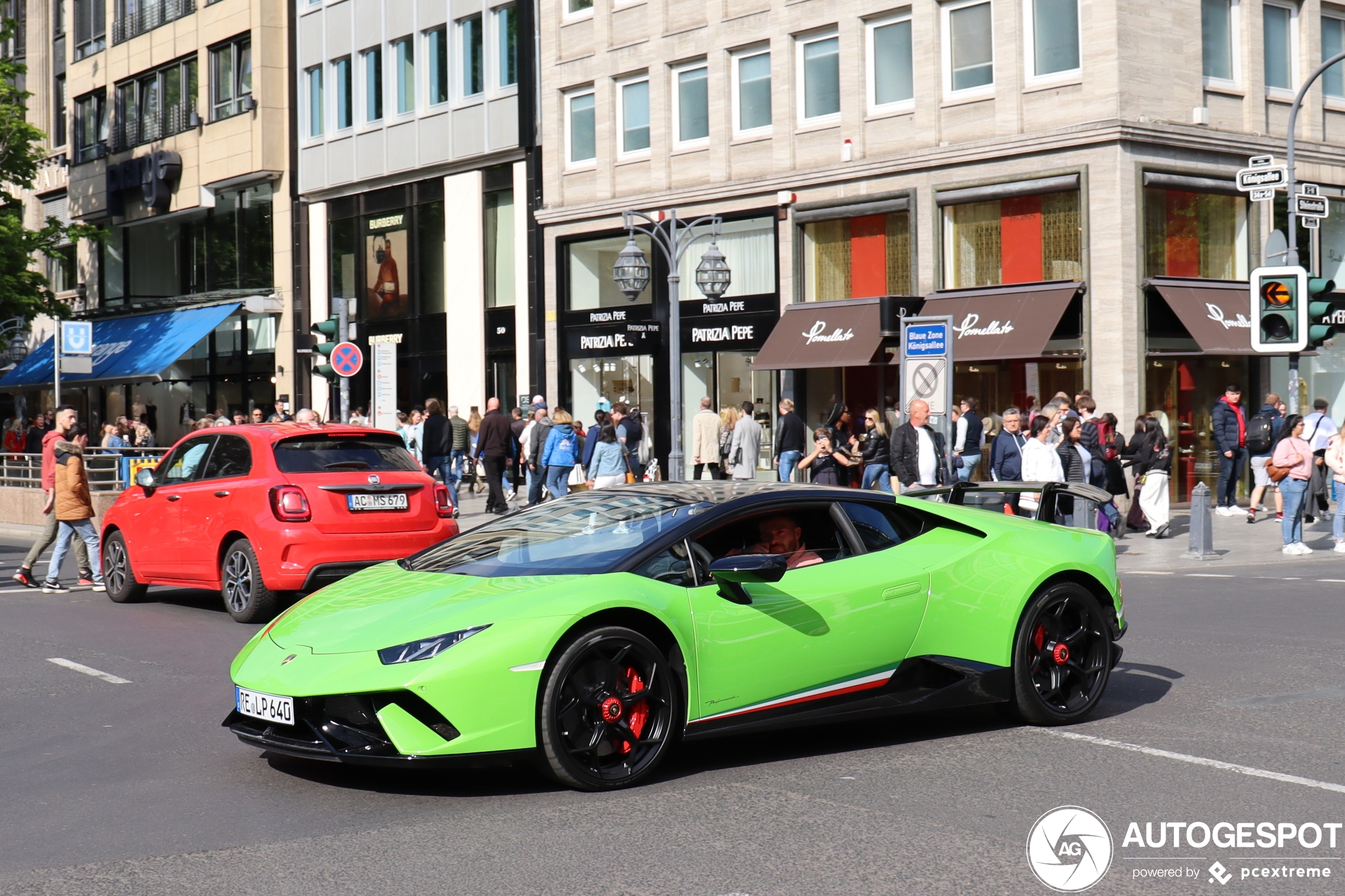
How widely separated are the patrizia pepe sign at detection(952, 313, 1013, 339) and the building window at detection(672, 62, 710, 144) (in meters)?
7.50

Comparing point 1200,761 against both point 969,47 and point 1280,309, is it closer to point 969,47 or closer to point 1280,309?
point 1280,309

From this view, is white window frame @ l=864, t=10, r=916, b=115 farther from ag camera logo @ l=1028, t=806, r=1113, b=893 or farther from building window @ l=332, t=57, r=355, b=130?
ag camera logo @ l=1028, t=806, r=1113, b=893

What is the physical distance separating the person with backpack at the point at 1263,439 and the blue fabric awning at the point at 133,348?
26.7 meters

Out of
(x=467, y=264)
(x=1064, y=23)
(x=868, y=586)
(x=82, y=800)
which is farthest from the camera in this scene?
(x=467, y=264)

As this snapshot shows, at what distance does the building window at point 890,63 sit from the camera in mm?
26469

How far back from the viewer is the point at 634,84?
1251 inches

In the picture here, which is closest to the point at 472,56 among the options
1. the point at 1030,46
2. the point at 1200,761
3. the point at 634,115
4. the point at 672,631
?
the point at 634,115

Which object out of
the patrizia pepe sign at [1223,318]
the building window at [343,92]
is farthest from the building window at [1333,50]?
the building window at [343,92]

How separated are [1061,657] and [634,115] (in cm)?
2553

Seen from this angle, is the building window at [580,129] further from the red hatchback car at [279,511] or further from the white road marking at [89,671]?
the white road marking at [89,671]

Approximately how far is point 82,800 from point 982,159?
21.0 m

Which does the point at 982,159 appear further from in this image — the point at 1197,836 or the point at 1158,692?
the point at 1197,836

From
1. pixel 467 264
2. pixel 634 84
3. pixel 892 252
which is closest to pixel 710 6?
pixel 634 84

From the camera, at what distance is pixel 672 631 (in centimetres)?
640
